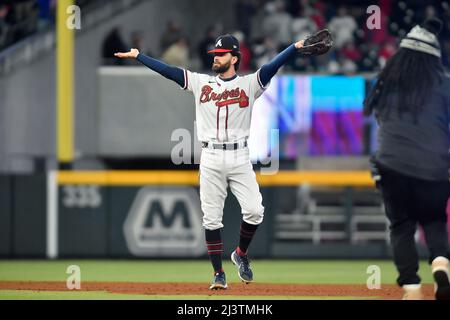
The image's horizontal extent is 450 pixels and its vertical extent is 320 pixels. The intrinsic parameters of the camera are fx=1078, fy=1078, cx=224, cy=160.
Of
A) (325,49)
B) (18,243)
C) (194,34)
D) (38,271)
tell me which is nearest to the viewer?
(325,49)

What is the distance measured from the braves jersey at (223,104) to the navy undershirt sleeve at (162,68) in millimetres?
55

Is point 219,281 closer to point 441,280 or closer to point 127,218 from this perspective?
point 441,280

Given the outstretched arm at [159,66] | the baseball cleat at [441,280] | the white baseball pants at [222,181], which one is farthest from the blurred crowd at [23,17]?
the baseball cleat at [441,280]

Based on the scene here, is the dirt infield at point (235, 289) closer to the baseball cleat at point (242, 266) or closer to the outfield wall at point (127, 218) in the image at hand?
the baseball cleat at point (242, 266)

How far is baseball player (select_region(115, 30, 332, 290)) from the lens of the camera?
29.9ft

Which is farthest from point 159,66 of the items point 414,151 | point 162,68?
point 414,151

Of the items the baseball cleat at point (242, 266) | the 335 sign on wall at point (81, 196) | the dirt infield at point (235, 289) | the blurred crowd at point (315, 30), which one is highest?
the blurred crowd at point (315, 30)

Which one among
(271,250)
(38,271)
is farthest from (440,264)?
(271,250)

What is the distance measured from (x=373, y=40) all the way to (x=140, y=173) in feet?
16.1

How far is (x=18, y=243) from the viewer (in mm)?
15250

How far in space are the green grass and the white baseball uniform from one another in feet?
7.30

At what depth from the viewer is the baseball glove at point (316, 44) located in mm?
8883

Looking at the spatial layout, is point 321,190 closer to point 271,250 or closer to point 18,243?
point 271,250

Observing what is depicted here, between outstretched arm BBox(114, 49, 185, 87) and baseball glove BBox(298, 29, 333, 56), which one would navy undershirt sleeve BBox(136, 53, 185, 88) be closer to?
outstretched arm BBox(114, 49, 185, 87)
